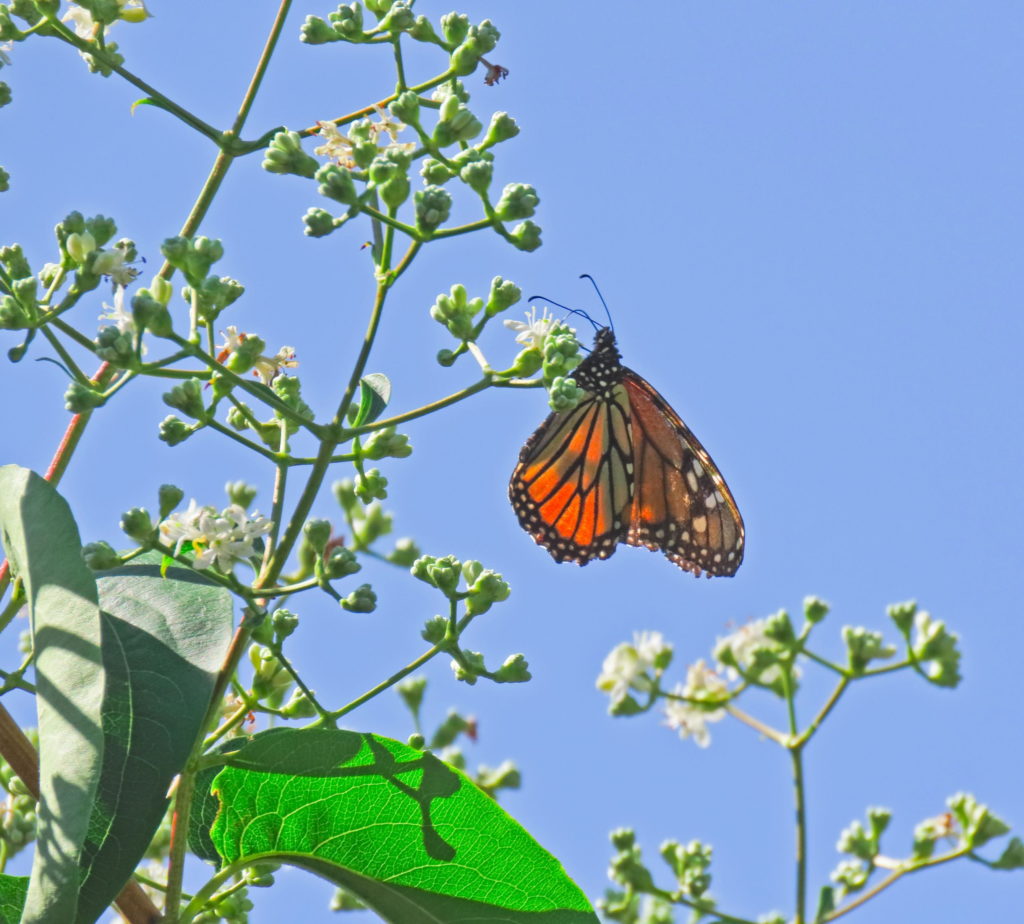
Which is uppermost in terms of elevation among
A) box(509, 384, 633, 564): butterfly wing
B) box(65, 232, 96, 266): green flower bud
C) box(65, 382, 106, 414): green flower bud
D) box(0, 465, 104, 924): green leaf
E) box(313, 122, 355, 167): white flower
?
box(509, 384, 633, 564): butterfly wing

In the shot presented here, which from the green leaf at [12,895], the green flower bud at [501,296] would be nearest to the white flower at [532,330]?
the green flower bud at [501,296]

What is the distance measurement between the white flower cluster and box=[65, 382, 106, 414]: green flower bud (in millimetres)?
274

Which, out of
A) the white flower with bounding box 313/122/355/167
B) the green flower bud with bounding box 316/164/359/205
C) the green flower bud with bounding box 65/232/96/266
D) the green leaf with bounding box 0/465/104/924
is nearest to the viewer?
the green leaf with bounding box 0/465/104/924

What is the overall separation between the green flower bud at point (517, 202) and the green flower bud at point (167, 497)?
0.83 metres

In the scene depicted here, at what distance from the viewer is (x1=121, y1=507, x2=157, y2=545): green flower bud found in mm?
2445

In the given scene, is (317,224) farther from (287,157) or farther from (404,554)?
(404,554)

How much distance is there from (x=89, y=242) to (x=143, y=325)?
1.13ft

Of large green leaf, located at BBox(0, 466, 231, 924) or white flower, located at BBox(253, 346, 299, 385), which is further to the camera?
white flower, located at BBox(253, 346, 299, 385)

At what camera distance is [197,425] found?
2.55 meters

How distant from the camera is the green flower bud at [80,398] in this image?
2.33 m

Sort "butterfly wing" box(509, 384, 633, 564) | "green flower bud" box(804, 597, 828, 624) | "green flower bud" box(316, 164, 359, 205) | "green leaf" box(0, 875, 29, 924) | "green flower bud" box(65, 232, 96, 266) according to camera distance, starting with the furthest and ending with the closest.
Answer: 1. "butterfly wing" box(509, 384, 633, 564)
2. "green flower bud" box(804, 597, 828, 624)
3. "green flower bud" box(65, 232, 96, 266)
4. "green flower bud" box(316, 164, 359, 205)
5. "green leaf" box(0, 875, 29, 924)

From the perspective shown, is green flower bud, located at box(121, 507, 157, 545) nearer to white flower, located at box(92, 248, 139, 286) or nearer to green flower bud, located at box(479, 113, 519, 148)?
white flower, located at box(92, 248, 139, 286)

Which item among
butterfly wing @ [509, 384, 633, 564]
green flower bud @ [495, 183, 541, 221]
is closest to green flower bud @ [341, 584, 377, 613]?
green flower bud @ [495, 183, 541, 221]

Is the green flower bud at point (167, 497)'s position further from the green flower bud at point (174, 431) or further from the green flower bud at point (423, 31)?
the green flower bud at point (423, 31)
